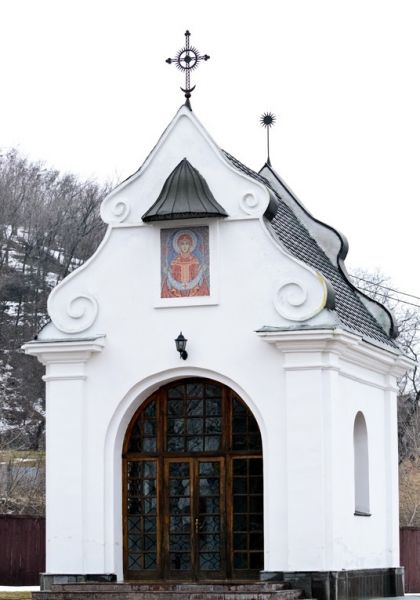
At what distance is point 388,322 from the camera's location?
101ft

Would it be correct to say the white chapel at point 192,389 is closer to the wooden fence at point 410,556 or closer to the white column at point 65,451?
the white column at point 65,451

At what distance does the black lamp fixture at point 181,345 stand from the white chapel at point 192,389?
0.03 m

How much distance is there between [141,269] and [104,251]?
2.53 feet

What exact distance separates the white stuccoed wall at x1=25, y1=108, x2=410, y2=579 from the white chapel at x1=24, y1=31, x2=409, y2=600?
23mm

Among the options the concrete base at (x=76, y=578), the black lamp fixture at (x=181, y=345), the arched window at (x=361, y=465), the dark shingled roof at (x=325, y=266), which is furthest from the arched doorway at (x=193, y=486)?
the arched window at (x=361, y=465)

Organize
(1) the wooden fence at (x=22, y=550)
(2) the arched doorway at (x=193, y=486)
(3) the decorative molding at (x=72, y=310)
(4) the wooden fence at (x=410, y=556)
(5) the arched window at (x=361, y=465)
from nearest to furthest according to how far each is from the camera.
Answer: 1. (2) the arched doorway at (x=193, y=486)
2. (3) the decorative molding at (x=72, y=310)
3. (5) the arched window at (x=361, y=465)
4. (1) the wooden fence at (x=22, y=550)
5. (4) the wooden fence at (x=410, y=556)

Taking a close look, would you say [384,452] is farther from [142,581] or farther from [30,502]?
[30,502]

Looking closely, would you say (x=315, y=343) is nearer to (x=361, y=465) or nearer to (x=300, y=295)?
(x=300, y=295)

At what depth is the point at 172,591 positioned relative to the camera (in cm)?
2361

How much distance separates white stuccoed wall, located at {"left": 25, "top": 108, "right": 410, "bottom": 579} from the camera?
25.1m

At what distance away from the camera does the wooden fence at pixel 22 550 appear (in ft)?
128

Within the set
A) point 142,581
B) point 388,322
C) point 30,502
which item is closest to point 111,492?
point 142,581

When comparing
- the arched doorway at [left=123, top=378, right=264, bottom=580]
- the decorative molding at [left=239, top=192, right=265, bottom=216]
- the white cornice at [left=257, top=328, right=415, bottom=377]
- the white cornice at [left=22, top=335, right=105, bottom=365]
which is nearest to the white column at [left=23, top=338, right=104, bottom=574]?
the white cornice at [left=22, top=335, right=105, bottom=365]

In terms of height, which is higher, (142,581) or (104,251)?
(104,251)
